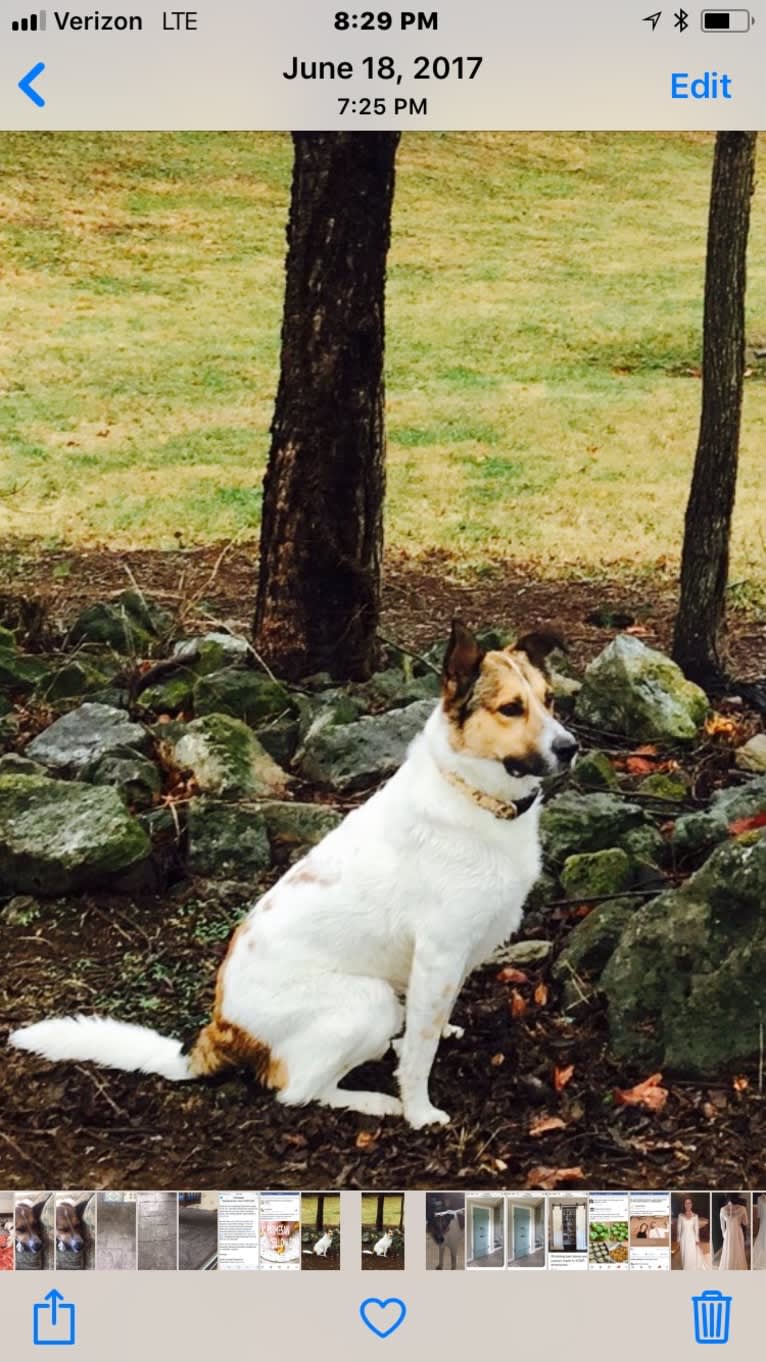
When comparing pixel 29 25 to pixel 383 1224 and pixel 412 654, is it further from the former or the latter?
pixel 383 1224

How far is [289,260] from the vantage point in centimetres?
522

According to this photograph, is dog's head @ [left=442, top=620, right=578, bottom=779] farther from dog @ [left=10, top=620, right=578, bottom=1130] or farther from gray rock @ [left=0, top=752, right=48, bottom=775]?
gray rock @ [left=0, top=752, right=48, bottom=775]

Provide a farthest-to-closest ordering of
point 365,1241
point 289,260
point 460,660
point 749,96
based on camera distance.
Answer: point 289,260
point 749,96
point 365,1241
point 460,660

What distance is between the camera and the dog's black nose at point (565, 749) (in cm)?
360

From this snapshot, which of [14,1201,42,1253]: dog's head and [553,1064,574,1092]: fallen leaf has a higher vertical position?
[553,1064,574,1092]: fallen leaf

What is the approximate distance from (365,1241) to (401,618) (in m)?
2.37

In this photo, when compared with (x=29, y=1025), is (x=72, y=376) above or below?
above

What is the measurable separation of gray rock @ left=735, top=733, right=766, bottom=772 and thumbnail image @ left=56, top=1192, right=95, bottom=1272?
261cm

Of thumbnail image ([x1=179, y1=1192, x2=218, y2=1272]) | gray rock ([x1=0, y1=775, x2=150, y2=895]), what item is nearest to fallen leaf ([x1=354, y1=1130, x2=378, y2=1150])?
thumbnail image ([x1=179, y1=1192, x2=218, y2=1272])

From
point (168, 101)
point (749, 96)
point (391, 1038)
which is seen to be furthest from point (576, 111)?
point (391, 1038)

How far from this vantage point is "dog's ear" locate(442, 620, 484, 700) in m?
3.56

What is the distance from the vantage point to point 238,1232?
4.00 m

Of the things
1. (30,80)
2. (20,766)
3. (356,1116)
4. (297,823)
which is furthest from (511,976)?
(30,80)

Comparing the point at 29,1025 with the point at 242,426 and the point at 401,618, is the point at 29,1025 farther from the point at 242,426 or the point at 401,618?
the point at 242,426
